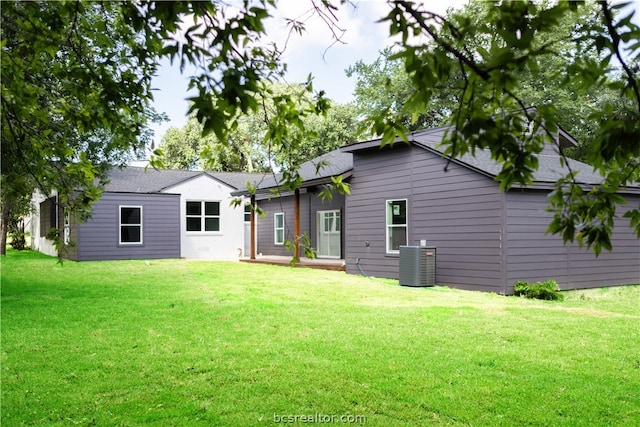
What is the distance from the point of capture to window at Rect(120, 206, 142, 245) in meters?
20.0

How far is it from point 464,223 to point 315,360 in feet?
23.2

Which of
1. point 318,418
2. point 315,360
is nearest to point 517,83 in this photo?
point 318,418

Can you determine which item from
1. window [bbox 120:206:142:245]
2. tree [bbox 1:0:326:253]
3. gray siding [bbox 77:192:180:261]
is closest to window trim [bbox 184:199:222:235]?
gray siding [bbox 77:192:180:261]

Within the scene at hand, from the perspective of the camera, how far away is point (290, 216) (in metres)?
20.3

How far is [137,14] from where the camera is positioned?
2.67 metres

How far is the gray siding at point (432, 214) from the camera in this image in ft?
35.6

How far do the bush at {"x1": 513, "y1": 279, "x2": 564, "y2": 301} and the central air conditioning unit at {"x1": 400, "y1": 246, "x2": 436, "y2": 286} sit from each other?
5.94 feet

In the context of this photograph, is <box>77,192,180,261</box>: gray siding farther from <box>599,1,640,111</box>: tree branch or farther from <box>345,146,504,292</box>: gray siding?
<box>599,1,640,111</box>: tree branch

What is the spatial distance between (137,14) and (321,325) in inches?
192

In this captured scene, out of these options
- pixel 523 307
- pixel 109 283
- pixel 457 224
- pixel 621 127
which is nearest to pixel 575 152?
pixel 457 224

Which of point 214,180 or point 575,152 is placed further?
point 575,152

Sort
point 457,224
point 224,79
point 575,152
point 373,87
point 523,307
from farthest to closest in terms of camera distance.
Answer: point 373,87 → point 575,152 → point 457,224 → point 523,307 → point 224,79

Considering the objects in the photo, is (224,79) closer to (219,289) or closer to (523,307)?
(523,307)

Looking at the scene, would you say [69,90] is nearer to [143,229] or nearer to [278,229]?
[278,229]
